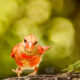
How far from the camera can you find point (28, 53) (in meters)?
→ 1.67

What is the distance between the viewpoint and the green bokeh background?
5.46 feet

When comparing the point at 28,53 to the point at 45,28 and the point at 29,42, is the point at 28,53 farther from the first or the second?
the point at 45,28

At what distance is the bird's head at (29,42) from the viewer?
65.2 inches

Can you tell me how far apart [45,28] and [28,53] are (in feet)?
0.63

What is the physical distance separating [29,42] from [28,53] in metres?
0.07

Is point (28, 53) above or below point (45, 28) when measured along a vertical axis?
below

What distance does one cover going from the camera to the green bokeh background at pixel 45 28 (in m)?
1.67

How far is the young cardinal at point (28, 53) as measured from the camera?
1663 mm

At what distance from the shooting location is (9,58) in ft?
5.53

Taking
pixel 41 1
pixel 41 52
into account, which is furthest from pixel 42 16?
pixel 41 52

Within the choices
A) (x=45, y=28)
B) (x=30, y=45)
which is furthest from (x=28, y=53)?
(x=45, y=28)

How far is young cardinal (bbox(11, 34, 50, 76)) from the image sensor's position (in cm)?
166

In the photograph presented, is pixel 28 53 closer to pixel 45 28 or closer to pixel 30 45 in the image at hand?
pixel 30 45

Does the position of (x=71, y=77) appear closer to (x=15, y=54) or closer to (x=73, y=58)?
(x=73, y=58)
